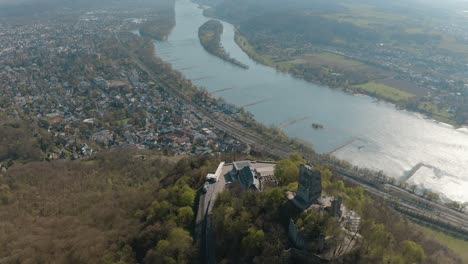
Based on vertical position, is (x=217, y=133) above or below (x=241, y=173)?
below

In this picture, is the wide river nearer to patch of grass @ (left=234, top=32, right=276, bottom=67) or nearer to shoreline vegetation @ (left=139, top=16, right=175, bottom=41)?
patch of grass @ (left=234, top=32, right=276, bottom=67)

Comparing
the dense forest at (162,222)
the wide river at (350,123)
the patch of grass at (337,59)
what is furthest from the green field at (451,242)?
the patch of grass at (337,59)

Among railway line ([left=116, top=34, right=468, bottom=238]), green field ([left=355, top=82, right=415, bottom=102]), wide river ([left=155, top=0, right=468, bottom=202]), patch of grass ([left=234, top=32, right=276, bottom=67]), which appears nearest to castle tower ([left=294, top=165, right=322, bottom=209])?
railway line ([left=116, top=34, right=468, bottom=238])

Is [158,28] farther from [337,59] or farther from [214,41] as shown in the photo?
[337,59]

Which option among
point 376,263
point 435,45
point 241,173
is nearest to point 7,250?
point 241,173

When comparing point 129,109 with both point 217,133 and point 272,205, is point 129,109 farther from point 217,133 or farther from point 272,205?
point 272,205

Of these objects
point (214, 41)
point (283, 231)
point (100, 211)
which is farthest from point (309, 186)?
point (214, 41)

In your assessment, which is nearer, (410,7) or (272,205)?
(272,205)
